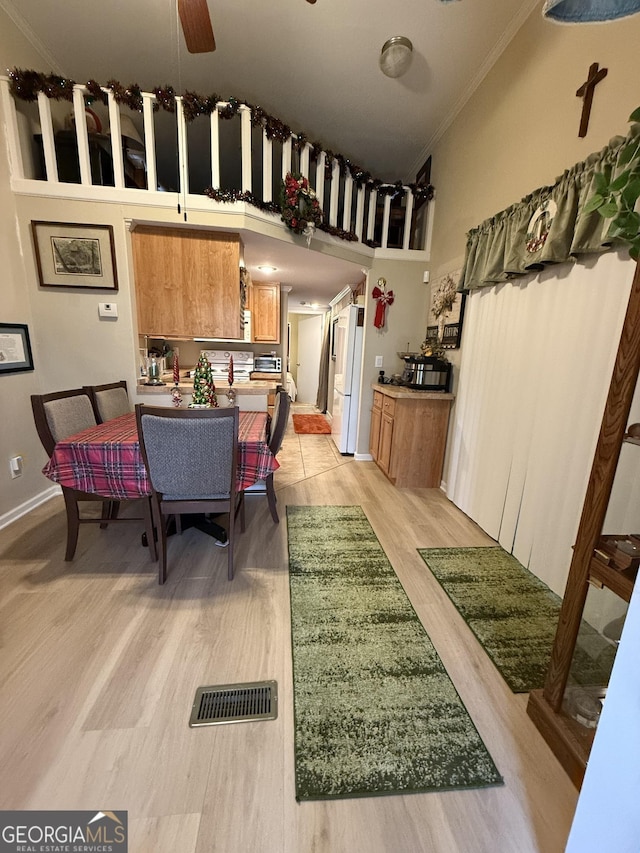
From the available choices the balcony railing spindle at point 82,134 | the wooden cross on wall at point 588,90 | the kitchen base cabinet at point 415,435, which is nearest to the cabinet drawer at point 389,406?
the kitchen base cabinet at point 415,435

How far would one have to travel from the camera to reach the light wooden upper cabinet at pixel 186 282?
294cm

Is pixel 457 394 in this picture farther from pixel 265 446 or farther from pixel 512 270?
pixel 265 446

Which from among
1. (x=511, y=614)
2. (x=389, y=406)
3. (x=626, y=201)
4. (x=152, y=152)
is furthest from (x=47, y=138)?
(x=511, y=614)

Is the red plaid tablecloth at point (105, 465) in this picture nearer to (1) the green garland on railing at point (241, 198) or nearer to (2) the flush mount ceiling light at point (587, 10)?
(2) the flush mount ceiling light at point (587, 10)

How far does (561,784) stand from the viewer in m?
1.06

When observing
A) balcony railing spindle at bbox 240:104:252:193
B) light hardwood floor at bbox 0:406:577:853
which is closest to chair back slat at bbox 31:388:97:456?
light hardwood floor at bbox 0:406:577:853

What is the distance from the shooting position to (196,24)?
1505 mm

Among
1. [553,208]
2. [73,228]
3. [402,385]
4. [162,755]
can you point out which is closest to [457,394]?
[402,385]

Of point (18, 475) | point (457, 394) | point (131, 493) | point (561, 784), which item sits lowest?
point (561, 784)

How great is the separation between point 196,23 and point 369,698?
3000 millimetres

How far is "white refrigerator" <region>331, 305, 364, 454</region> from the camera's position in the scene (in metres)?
3.96

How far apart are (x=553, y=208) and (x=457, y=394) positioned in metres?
1.54

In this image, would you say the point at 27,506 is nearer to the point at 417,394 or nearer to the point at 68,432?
the point at 68,432

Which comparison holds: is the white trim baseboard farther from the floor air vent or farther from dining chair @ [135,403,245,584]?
the floor air vent
